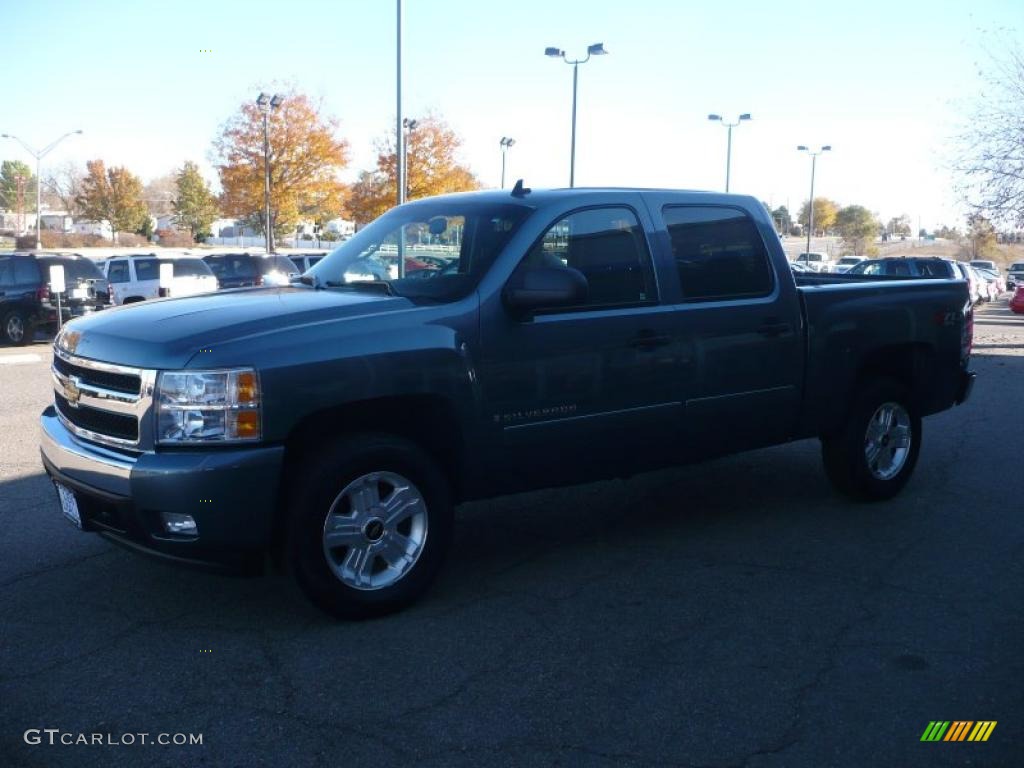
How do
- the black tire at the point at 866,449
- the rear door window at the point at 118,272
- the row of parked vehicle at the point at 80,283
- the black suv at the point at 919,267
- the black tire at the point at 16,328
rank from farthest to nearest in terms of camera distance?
1. the black suv at the point at 919,267
2. the rear door window at the point at 118,272
3. the row of parked vehicle at the point at 80,283
4. the black tire at the point at 16,328
5. the black tire at the point at 866,449

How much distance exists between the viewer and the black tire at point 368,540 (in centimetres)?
434

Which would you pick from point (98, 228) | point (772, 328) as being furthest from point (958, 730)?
point (98, 228)

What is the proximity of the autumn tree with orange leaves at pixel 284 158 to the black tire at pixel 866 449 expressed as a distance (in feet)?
140

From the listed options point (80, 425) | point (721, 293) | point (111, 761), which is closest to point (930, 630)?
point (721, 293)

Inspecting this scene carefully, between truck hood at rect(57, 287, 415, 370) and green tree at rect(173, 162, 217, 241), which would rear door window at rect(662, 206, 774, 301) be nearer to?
truck hood at rect(57, 287, 415, 370)

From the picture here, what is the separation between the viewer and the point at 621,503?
22.5ft

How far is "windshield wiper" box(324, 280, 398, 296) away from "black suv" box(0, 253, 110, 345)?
15302 mm

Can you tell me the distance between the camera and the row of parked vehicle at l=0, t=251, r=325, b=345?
743 inches

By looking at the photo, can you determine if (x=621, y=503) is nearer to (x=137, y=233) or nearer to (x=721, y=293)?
(x=721, y=293)

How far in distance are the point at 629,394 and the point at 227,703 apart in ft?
8.30

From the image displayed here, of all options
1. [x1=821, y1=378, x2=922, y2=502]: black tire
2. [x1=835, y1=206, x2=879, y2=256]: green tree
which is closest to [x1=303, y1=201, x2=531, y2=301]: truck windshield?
[x1=821, y1=378, x2=922, y2=502]: black tire

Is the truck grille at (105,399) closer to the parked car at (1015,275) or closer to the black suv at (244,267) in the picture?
the black suv at (244,267)

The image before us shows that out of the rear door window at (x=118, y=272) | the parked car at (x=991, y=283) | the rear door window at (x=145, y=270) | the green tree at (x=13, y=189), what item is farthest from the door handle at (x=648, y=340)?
the green tree at (x=13, y=189)

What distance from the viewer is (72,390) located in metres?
4.70
